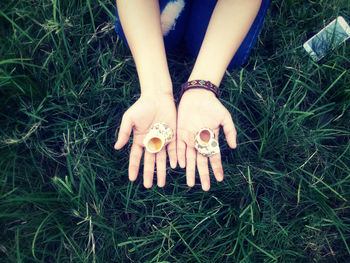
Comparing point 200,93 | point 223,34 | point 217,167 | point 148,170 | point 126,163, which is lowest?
point 126,163

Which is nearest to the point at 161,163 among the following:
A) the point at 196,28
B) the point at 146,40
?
the point at 146,40

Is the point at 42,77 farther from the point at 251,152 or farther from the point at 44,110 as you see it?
the point at 251,152

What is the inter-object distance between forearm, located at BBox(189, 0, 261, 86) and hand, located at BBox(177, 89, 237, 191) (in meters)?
0.13

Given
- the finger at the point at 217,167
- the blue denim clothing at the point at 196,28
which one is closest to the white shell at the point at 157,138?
the finger at the point at 217,167

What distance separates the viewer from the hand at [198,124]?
1525 millimetres

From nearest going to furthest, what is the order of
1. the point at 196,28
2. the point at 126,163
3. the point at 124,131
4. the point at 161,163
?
the point at 124,131
the point at 161,163
the point at 126,163
the point at 196,28

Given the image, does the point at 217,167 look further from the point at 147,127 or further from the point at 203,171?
the point at 147,127

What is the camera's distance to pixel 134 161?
59.9 inches

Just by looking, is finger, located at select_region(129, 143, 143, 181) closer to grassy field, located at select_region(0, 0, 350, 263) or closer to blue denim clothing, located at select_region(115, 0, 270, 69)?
grassy field, located at select_region(0, 0, 350, 263)

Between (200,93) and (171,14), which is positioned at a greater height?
(171,14)

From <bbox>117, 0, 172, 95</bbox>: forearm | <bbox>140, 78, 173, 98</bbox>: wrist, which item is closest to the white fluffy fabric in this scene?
<bbox>117, 0, 172, 95</bbox>: forearm

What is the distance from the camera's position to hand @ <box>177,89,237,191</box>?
1.53 m

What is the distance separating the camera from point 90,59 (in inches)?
79.0

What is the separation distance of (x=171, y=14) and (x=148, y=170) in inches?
40.7
